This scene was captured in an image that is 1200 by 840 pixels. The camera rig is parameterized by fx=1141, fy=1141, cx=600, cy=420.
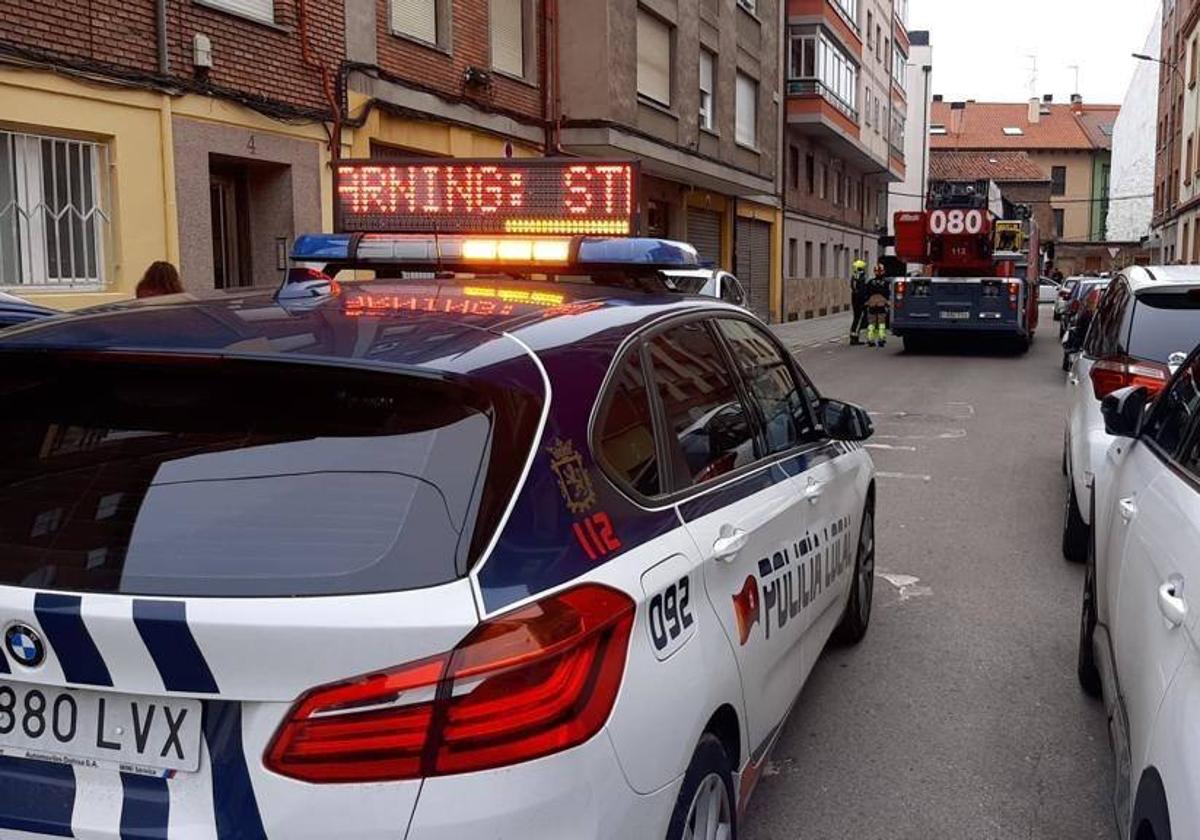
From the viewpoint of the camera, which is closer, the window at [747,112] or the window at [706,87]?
the window at [706,87]

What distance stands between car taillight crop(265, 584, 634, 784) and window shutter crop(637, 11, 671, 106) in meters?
18.7

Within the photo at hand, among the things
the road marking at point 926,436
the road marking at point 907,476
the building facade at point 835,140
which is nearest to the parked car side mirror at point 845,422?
the road marking at point 907,476

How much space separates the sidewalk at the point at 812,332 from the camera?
25.5 meters

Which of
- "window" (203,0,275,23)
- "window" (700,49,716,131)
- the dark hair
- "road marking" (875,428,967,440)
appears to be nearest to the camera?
the dark hair

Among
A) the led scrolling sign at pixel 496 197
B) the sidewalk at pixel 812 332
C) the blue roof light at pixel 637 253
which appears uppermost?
the led scrolling sign at pixel 496 197

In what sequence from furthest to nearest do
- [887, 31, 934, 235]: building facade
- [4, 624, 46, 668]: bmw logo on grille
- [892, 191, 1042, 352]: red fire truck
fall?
[887, 31, 934, 235]: building facade < [892, 191, 1042, 352]: red fire truck < [4, 624, 46, 668]: bmw logo on grille

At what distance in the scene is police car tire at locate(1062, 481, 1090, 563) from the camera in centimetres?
648

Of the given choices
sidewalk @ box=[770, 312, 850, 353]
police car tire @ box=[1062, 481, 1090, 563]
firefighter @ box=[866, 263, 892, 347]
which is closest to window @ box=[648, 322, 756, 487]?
police car tire @ box=[1062, 481, 1090, 563]

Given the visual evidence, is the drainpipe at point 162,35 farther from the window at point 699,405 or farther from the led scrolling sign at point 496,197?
the window at point 699,405

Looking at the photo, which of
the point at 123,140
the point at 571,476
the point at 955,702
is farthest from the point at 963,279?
the point at 571,476

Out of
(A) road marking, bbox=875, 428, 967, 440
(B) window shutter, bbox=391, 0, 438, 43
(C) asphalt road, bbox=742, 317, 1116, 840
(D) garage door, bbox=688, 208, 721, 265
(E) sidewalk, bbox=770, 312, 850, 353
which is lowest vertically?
(C) asphalt road, bbox=742, 317, 1116, 840

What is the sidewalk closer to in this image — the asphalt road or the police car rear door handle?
the asphalt road

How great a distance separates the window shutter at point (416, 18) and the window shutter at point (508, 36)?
5.10 feet

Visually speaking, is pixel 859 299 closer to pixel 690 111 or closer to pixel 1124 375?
pixel 690 111
